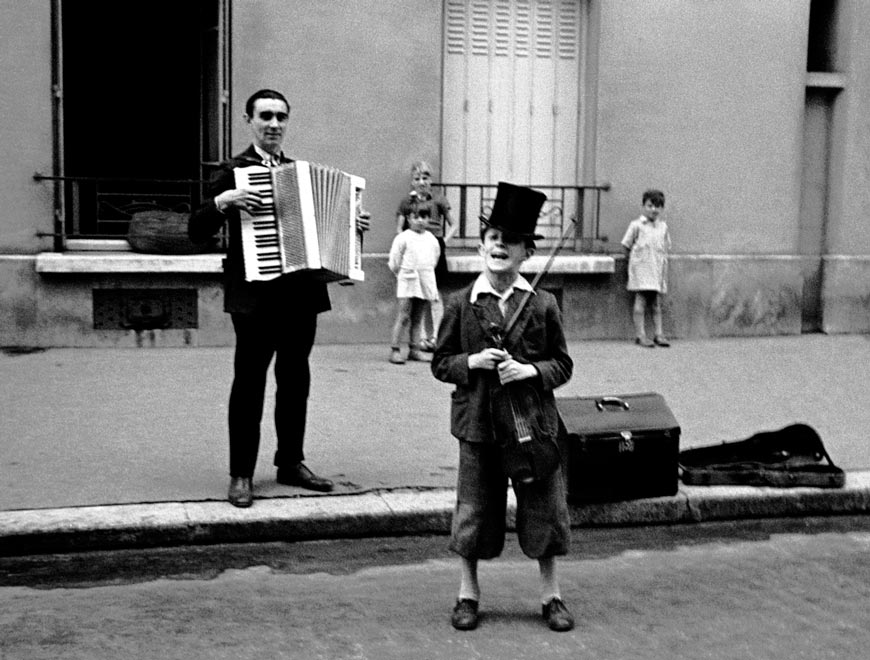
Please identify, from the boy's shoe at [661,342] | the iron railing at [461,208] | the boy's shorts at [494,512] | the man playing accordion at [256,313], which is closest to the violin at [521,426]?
the boy's shorts at [494,512]

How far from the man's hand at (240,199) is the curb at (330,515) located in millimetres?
1455

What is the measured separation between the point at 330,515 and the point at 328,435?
1812mm

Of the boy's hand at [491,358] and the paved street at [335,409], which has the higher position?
the boy's hand at [491,358]

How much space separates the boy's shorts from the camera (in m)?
4.88

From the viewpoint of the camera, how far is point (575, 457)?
6383 millimetres

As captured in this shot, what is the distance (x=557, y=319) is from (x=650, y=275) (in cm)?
728

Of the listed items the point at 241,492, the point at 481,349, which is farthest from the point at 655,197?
the point at 481,349

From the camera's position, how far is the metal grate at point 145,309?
1110 centimetres

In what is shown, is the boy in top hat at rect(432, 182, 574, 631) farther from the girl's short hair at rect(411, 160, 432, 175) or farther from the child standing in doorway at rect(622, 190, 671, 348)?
the child standing in doorway at rect(622, 190, 671, 348)

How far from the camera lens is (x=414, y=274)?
1086 cm

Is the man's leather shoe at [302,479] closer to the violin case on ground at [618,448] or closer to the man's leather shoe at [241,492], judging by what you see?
the man's leather shoe at [241,492]

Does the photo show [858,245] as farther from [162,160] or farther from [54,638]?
[54,638]

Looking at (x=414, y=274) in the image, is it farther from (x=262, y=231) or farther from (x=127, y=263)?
(x=262, y=231)

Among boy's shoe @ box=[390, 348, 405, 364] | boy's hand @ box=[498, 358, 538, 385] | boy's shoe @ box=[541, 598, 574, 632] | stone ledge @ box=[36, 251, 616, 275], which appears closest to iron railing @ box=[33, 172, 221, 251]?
stone ledge @ box=[36, 251, 616, 275]
